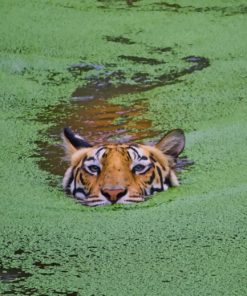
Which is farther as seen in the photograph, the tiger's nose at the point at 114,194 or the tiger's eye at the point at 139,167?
the tiger's eye at the point at 139,167

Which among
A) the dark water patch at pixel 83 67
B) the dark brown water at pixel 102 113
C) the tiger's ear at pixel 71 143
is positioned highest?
the dark water patch at pixel 83 67

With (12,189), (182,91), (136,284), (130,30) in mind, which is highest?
(130,30)

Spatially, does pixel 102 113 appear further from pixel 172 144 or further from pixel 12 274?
pixel 12 274

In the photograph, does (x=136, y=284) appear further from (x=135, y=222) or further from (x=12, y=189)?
(x=12, y=189)

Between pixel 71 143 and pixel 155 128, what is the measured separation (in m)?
0.82

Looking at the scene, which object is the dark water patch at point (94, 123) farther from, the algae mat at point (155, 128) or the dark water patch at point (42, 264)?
the dark water patch at point (42, 264)

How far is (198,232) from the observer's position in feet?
13.6

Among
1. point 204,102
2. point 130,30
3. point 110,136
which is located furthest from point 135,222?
point 130,30

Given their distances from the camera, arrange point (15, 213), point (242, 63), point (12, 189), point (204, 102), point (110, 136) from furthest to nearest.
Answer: point (242, 63) < point (204, 102) < point (110, 136) < point (12, 189) < point (15, 213)

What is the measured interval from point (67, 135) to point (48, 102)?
1332mm

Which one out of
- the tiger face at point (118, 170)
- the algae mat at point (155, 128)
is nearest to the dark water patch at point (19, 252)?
the algae mat at point (155, 128)

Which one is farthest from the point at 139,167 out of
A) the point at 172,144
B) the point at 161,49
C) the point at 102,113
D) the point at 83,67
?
the point at 161,49

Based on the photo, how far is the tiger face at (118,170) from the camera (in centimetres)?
457

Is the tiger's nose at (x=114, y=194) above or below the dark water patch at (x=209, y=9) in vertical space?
below
